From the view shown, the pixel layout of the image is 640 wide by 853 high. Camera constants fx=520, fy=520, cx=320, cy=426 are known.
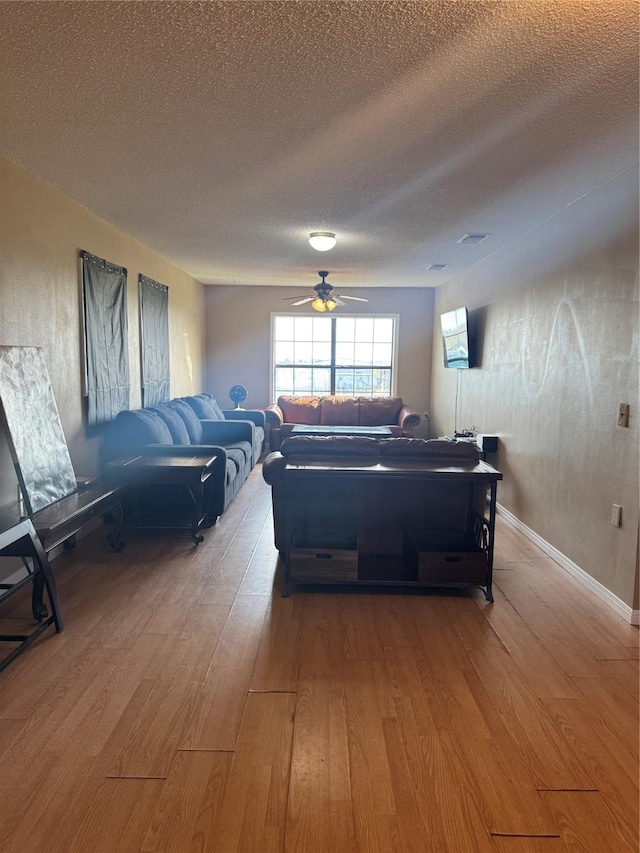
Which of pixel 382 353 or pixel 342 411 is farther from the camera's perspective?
pixel 382 353

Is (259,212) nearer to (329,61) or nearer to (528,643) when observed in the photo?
(329,61)

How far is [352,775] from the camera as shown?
1.74 m

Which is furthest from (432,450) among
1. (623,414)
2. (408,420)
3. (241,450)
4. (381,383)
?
(381,383)

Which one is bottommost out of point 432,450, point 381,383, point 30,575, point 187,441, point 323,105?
point 30,575

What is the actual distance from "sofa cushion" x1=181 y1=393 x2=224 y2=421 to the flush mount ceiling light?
2.55 metres

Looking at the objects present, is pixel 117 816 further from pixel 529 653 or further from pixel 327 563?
pixel 529 653

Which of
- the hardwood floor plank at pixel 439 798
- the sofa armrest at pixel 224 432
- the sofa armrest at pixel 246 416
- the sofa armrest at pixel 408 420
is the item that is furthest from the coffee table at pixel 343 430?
the hardwood floor plank at pixel 439 798

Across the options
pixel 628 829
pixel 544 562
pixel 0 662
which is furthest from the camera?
pixel 544 562

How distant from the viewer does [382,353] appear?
27.5 ft

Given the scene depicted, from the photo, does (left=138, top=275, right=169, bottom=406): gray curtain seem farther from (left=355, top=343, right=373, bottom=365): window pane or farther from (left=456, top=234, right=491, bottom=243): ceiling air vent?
(left=355, top=343, right=373, bottom=365): window pane

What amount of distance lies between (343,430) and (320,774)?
5553mm

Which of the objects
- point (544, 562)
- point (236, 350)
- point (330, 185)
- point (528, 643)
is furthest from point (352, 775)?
point (236, 350)

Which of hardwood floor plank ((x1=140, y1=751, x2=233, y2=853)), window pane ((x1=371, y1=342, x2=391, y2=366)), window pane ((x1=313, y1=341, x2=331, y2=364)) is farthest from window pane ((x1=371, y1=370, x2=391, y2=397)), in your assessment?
hardwood floor plank ((x1=140, y1=751, x2=233, y2=853))

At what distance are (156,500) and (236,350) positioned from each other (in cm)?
436
